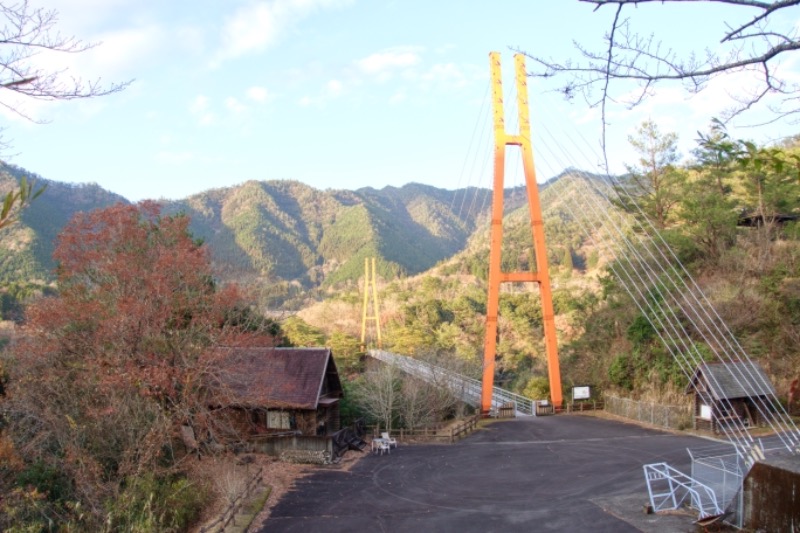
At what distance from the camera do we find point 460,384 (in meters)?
25.4

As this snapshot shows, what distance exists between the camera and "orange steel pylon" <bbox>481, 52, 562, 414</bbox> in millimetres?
25047

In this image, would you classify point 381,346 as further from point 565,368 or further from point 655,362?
point 655,362

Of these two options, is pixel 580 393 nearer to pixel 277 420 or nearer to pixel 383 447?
pixel 383 447

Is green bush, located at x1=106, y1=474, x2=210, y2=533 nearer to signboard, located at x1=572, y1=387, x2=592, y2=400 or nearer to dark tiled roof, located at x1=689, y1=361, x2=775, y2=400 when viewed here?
dark tiled roof, located at x1=689, y1=361, x2=775, y2=400

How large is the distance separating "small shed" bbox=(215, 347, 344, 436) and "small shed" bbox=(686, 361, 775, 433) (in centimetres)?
1161

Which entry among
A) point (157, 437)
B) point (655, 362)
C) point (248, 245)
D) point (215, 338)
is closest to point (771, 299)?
point (655, 362)

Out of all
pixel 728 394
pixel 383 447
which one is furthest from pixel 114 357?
pixel 728 394

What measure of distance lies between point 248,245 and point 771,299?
75895mm

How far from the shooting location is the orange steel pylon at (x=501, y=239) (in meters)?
25.0

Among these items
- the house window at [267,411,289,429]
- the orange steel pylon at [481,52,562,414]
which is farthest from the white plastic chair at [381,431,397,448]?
the orange steel pylon at [481,52,562,414]

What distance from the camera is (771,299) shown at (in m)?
22.4

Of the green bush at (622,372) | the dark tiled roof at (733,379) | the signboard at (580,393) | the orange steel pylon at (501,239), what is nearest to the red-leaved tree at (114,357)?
the orange steel pylon at (501,239)

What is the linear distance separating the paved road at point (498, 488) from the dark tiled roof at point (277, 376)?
251 centimetres

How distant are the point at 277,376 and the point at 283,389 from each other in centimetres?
61
